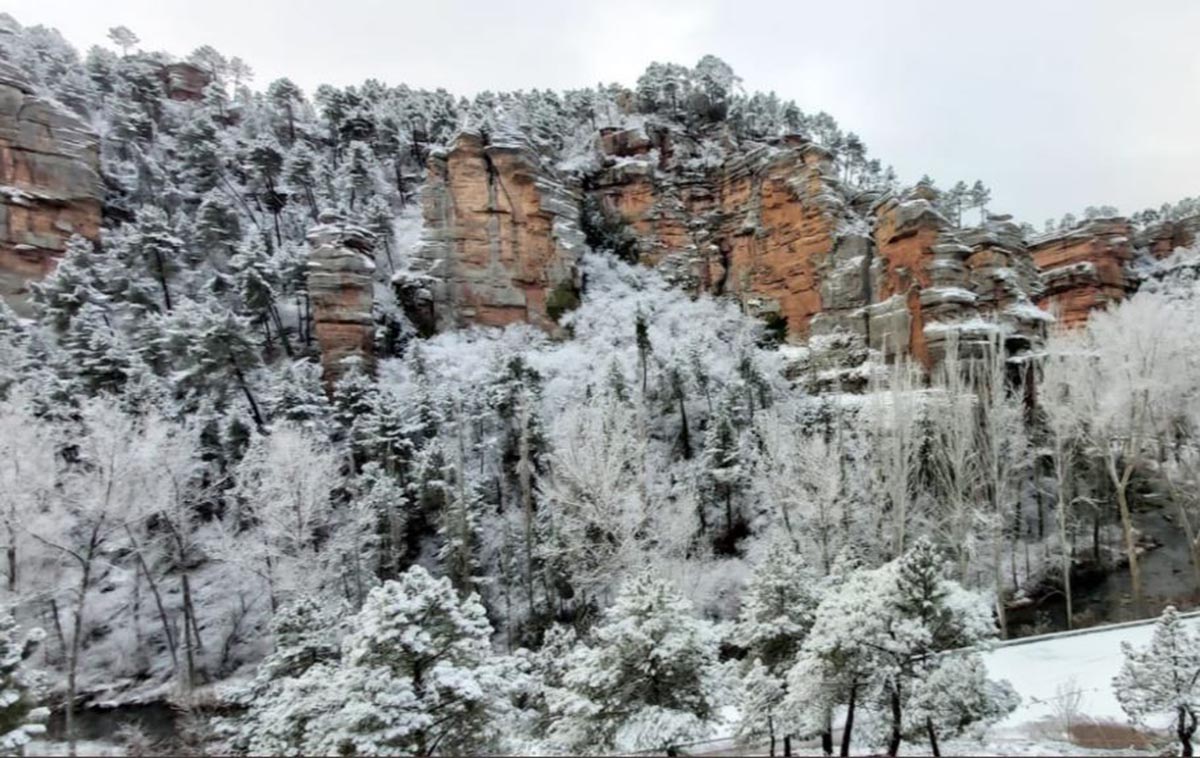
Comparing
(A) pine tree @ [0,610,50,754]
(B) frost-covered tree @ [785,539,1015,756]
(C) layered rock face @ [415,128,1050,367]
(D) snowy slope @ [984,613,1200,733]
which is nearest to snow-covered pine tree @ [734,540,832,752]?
(B) frost-covered tree @ [785,539,1015,756]

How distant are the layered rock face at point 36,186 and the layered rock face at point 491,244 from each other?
70.7 ft

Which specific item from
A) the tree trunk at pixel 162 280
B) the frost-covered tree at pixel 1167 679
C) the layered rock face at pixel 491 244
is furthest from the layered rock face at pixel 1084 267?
the tree trunk at pixel 162 280

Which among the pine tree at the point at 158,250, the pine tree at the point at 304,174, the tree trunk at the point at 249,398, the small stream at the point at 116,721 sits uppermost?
the pine tree at the point at 304,174

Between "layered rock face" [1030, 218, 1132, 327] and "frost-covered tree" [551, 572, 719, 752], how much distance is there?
4275cm

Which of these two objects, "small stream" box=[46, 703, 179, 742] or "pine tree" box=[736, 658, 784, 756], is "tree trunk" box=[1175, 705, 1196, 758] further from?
"small stream" box=[46, 703, 179, 742]

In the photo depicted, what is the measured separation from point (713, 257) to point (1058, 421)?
32194mm

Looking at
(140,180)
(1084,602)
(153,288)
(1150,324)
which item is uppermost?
(140,180)

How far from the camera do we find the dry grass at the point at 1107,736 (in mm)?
10000

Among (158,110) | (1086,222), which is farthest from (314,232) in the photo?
(1086,222)

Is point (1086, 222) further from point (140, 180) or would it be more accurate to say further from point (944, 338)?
point (140, 180)

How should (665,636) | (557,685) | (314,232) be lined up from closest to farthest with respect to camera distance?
(665,636), (557,685), (314,232)

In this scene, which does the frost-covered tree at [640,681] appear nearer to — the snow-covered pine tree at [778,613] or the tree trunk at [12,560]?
the snow-covered pine tree at [778,613]

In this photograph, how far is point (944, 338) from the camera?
107 feet

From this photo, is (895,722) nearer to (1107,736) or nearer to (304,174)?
(1107,736)
